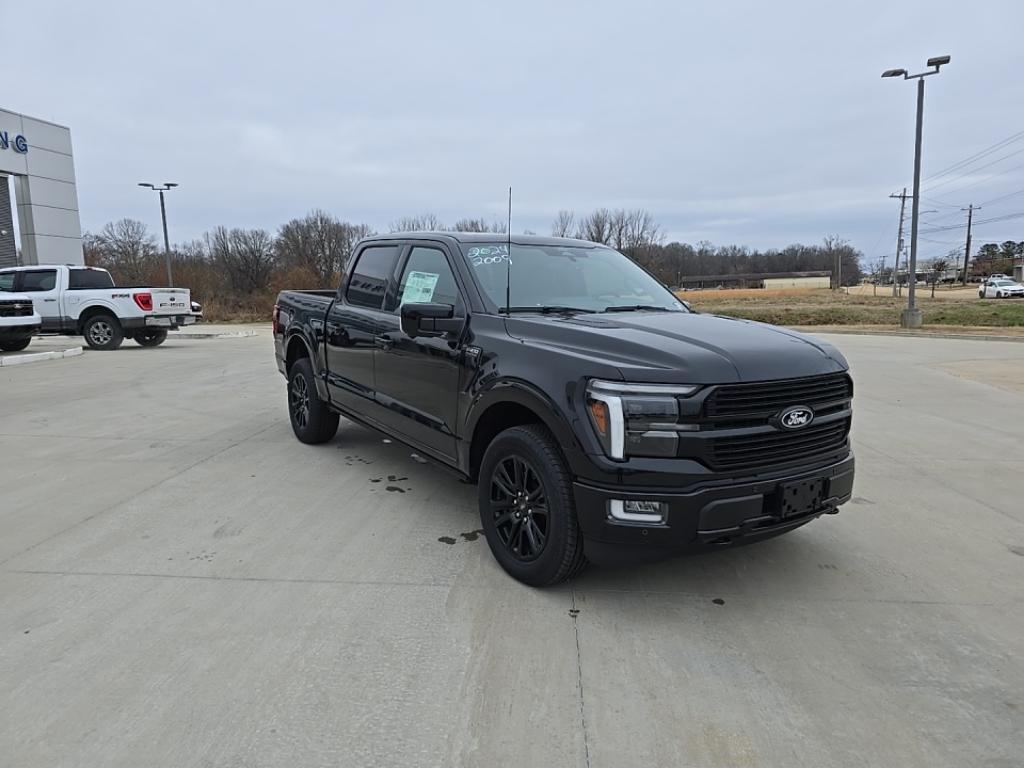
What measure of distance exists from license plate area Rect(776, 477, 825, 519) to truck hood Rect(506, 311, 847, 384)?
506 millimetres

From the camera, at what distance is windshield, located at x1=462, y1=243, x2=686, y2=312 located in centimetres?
408

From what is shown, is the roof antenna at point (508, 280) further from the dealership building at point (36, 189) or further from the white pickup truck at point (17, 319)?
the dealership building at point (36, 189)

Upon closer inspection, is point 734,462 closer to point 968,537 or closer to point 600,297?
point 600,297

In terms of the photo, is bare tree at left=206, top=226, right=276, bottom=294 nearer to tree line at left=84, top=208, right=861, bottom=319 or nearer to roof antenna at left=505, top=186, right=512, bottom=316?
tree line at left=84, top=208, right=861, bottom=319

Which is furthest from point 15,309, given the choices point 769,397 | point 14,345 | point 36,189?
point 769,397

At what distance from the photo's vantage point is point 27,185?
21.4 metres

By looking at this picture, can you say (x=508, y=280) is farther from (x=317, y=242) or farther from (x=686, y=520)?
(x=317, y=242)

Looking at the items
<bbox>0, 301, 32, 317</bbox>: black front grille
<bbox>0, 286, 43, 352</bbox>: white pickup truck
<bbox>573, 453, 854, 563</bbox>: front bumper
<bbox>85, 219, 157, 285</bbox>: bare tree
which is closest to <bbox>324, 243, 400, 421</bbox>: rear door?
<bbox>573, 453, 854, 563</bbox>: front bumper

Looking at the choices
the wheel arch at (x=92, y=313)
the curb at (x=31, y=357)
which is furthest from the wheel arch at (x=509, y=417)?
the wheel arch at (x=92, y=313)

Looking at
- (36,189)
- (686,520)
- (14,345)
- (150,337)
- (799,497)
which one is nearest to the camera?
(686,520)

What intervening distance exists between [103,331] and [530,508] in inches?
639

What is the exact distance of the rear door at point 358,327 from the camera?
4.96m

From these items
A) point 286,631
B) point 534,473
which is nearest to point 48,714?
point 286,631

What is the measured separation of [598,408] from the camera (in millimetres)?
2941
